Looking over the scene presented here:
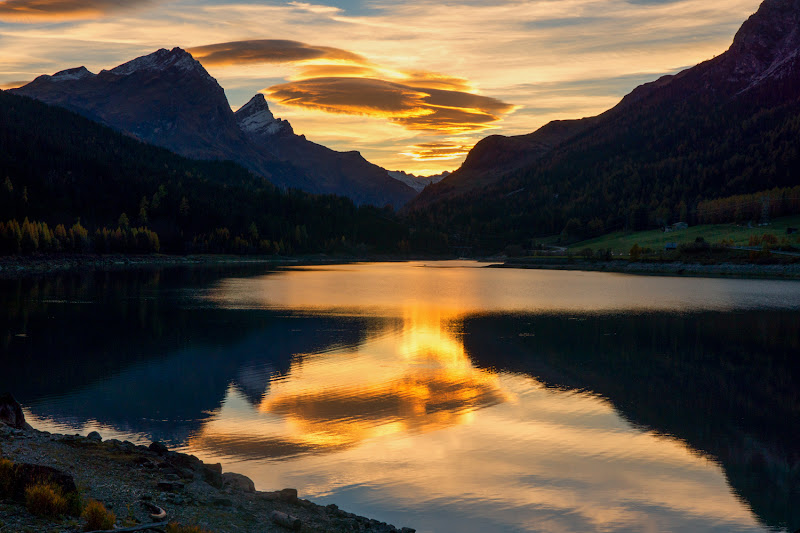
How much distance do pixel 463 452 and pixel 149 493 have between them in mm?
11816

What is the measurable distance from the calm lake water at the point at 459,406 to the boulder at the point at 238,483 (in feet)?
4.80

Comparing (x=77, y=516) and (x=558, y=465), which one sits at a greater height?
(x=77, y=516)

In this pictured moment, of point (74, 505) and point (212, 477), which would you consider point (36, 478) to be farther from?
point (212, 477)

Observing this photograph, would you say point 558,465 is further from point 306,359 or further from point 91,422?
point 306,359

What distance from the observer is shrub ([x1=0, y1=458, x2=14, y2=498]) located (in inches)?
561

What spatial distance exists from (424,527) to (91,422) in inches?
612

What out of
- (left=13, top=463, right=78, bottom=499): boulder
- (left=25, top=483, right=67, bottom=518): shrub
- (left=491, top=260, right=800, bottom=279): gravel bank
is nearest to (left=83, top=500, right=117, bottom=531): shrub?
(left=25, top=483, right=67, bottom=518): shrub

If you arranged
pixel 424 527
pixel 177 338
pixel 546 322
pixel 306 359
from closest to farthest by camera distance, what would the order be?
pixel 424 527 → pixel 306 359 → pixel 177 338 → pixel 546 322

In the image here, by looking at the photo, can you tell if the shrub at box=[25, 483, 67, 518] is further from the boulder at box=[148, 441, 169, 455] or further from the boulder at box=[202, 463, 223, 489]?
the boulder at box=[148, 441, 169, 455]

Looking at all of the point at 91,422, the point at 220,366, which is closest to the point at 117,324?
the point at 220,366

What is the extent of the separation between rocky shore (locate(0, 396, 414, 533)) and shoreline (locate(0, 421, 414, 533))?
0.02 meters

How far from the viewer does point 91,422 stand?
87.7 ft

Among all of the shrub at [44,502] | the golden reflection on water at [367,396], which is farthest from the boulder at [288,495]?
the shrub at [44,502]

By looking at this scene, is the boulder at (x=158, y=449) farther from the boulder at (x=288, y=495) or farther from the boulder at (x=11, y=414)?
the boulder at (x=288, y=495)
